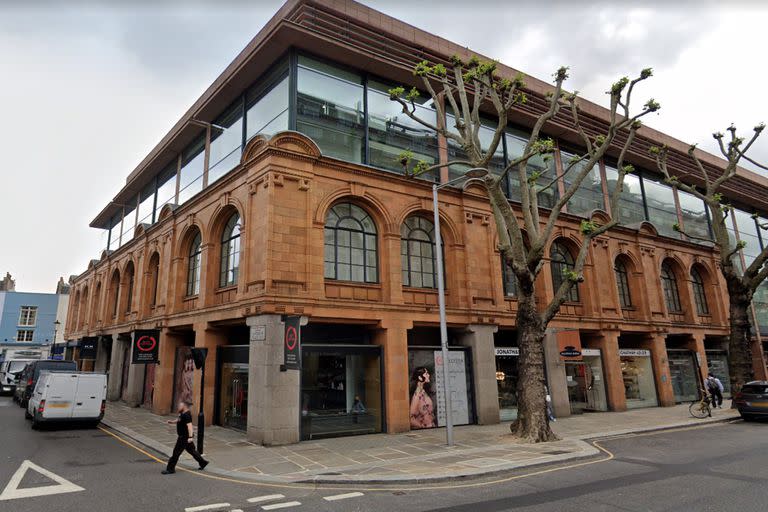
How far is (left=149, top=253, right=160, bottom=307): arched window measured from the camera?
2417 cm

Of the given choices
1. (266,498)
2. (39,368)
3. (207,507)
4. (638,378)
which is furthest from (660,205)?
(39,368)

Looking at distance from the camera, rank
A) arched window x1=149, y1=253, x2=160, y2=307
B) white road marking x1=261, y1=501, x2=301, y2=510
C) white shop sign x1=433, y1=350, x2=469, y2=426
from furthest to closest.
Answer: arched window x1=149, y1=253, x2=160, y2=307
white shop sign x1=433, y1=350, x2=469, y2=426
white road marking x1=261, y1=501, x2=301, y2=510

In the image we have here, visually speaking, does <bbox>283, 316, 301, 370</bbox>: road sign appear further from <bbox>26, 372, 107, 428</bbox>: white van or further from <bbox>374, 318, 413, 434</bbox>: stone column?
<bbox>26, 372, 107, 428</bbox>: white van

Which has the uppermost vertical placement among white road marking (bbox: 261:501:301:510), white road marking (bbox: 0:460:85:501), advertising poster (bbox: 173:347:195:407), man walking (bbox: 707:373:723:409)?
advertising poster (bbox: 173:347:195:407)

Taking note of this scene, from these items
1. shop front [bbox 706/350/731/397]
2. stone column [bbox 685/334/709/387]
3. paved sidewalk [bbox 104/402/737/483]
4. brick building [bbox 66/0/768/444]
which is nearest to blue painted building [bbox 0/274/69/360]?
brick building [bbox 66/0/768/444]

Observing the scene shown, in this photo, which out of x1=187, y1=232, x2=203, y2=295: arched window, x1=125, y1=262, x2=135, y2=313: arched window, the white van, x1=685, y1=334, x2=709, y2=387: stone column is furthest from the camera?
x1=125, y1=262, x2=135, y2=313: arched window

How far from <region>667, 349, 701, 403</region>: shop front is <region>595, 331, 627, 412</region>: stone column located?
5.00 metres

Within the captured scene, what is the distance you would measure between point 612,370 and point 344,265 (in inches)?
589

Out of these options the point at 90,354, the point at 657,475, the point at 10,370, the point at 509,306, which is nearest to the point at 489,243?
the point at 509,306

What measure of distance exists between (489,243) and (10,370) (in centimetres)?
3434

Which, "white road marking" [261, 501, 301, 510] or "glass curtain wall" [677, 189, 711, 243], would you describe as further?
"glass curtain wall" [677, 189, 711, 243]

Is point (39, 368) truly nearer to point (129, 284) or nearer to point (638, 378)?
point (129, 284)

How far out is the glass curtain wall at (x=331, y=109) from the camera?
53.9 ft

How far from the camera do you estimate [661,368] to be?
79.8ft
